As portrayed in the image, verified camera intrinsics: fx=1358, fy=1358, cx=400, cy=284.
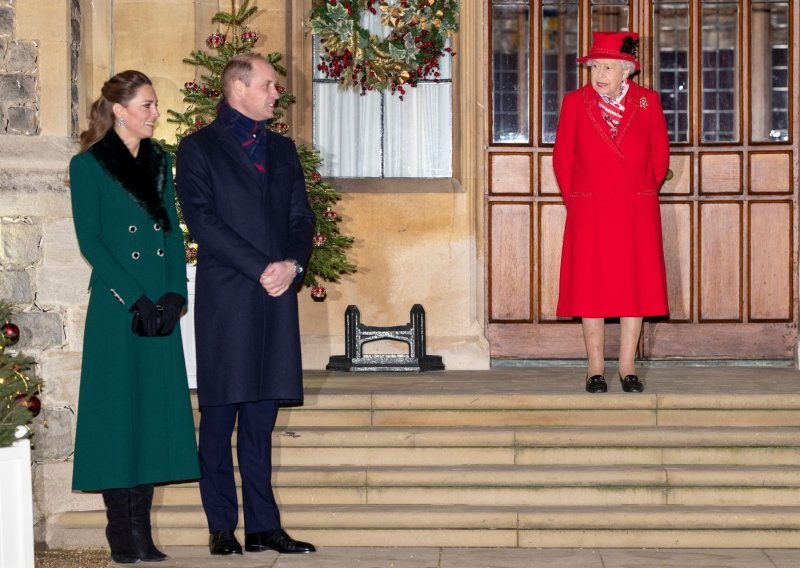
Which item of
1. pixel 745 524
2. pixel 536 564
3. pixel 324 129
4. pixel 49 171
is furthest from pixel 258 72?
pixel 324 129

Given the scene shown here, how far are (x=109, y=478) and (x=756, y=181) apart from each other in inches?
192

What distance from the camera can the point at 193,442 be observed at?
539 centimetres

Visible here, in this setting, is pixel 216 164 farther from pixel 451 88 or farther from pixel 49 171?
pixel 451 88

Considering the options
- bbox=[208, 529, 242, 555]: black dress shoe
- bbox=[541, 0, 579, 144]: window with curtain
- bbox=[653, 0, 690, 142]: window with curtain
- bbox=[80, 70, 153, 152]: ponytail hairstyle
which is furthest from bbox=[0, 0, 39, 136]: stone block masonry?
bbox=[653, 0, 690, 142]: window with curtain

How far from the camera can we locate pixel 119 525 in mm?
5270

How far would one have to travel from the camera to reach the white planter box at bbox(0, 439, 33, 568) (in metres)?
4.84

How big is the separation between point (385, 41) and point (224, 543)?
13.6ft

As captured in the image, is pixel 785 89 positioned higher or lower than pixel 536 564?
higher

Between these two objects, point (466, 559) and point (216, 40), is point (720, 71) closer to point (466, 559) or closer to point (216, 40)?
point (216, 40)

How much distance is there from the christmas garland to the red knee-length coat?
69.5 inches

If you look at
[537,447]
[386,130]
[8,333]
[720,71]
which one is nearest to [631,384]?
[537,447]

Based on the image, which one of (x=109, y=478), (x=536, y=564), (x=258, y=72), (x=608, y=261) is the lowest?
(x=536, y=564)

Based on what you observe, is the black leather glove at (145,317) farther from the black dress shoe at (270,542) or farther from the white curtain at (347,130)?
the white curtain at (347,130)

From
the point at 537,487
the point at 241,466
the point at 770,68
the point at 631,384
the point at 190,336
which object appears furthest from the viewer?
the point at 770,68
